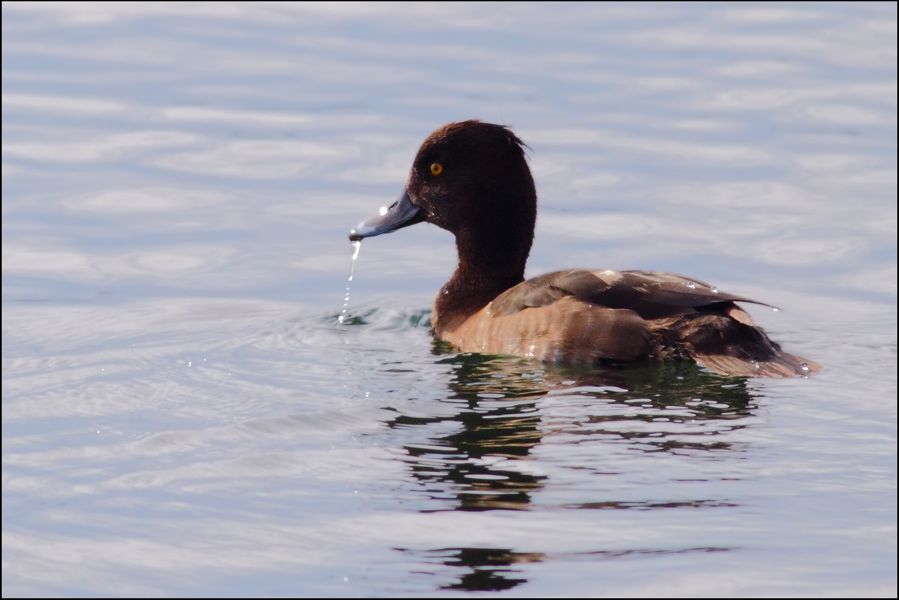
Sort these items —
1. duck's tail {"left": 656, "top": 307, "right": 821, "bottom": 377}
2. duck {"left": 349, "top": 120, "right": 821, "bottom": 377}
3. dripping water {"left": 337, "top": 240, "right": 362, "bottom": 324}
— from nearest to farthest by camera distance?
1. duck's tail {"left": 656, "top": 307, "right": 821, "bottom": 377}
2. duck {"left": 349, "top": 120, "right": 821, "bottom": 377}
3. dripping water {"left": 337, "top": 240, "right": 362, "bottom": 324}

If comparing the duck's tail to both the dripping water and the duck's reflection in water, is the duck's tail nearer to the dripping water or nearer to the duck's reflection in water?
the duck's reflection in water

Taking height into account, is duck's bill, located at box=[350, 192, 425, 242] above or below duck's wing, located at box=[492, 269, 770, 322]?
above

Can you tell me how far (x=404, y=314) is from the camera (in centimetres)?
1080

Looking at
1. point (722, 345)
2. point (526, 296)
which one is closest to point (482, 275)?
point (526, 296)

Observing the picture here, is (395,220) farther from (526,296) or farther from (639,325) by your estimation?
(639,325)

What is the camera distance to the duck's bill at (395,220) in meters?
10.8

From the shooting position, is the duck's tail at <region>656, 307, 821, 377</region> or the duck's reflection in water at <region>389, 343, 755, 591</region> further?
the duck's tail at <region>656, 307, 821, 377</region>

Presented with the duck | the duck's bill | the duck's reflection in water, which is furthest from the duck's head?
the duck's reflection in water

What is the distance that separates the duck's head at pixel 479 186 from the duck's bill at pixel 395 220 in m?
0.14

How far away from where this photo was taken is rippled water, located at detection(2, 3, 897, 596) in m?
6.55

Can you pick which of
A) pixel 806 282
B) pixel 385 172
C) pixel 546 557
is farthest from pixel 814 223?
pixel 546 557

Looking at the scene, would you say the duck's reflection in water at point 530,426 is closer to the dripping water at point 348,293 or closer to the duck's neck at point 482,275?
the duck's neck at point 482,275

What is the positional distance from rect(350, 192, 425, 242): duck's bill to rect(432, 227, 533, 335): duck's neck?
1.44 ft

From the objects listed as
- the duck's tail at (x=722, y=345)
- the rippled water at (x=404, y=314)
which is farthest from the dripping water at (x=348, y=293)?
the duck's tail at (x=722, y=345)
